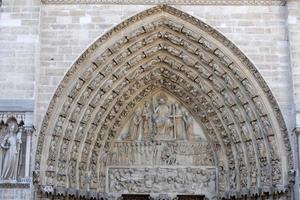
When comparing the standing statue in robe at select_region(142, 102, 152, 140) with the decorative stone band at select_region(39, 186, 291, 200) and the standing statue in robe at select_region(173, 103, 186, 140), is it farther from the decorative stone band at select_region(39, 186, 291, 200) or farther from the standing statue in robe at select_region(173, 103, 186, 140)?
the decorative stone band at select_region(39, 186, 291, 200)

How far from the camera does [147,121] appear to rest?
10.3m

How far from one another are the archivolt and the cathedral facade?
0.7 inches

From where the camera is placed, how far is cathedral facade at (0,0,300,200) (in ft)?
29.7

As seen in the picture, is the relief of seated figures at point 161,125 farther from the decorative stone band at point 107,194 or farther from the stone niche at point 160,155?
the decorative stone band at point 107,194

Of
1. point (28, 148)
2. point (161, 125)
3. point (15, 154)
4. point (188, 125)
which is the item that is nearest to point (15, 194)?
point (15, 154)

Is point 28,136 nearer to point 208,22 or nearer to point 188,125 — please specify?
point 188,125

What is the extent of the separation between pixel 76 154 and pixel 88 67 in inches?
54.9

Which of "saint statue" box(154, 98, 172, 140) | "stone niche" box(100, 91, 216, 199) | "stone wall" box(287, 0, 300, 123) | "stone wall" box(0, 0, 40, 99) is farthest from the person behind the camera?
"saint statue" box(154, 98, 172, 140)

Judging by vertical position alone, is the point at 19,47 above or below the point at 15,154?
above

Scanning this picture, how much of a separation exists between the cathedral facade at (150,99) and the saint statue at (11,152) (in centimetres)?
2

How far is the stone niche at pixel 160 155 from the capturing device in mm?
10016

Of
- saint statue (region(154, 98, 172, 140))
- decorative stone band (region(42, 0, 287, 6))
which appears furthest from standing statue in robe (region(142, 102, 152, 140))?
decorative stone band (region(42, 0, 287, 6))

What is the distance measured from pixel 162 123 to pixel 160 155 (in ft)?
1.80

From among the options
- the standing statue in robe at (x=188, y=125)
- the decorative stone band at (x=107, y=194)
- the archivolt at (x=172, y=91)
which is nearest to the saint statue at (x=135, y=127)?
the archivolt at (x=172, y=91)
